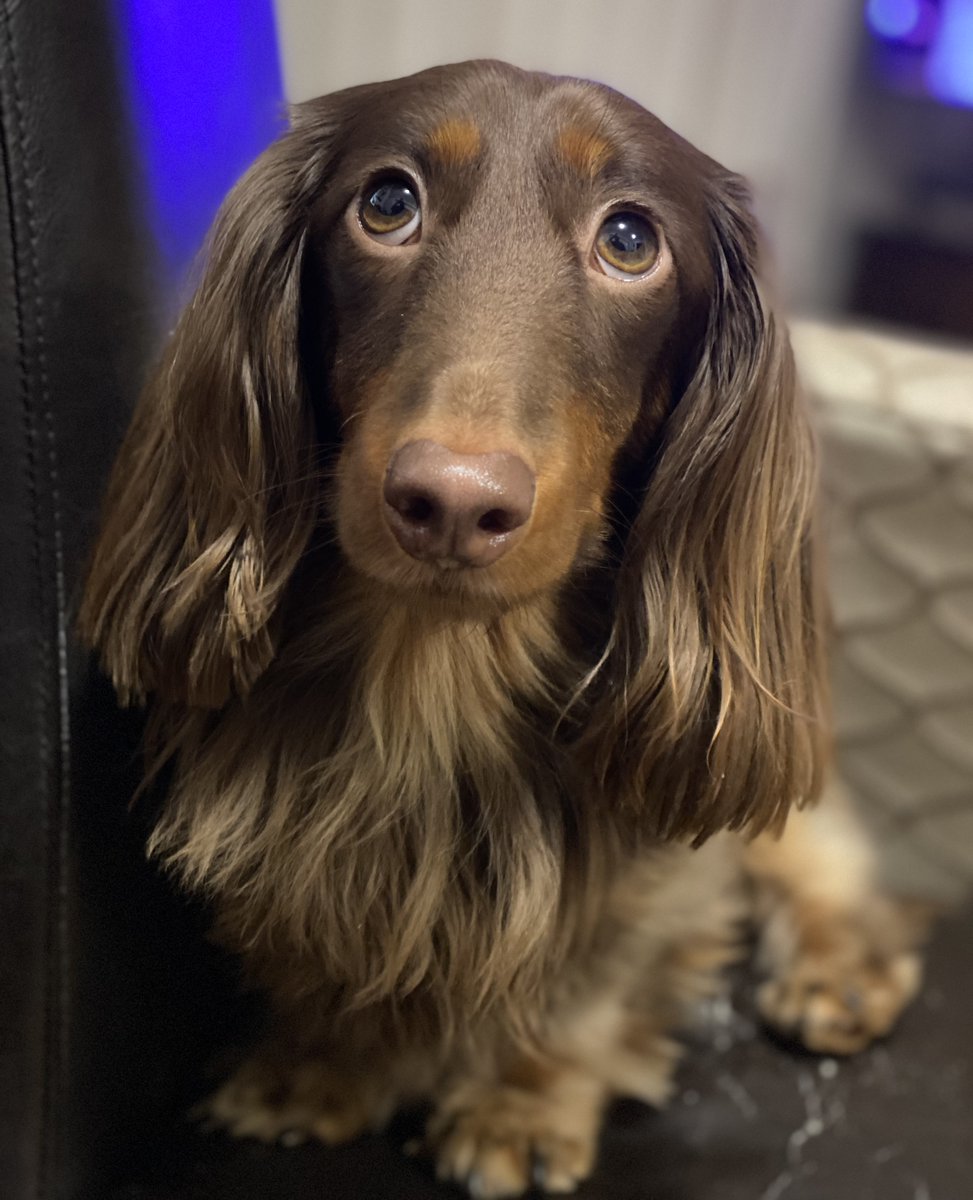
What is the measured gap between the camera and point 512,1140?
1.11 meters

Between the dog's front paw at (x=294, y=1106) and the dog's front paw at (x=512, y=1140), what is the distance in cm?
7

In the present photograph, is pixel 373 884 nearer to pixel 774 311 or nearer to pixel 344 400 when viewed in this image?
pixel 344 400

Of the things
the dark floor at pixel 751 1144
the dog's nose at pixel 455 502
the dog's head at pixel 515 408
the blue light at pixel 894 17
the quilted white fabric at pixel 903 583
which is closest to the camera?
the dog's nose at pixel 455 502

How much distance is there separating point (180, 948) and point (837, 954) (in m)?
0.73

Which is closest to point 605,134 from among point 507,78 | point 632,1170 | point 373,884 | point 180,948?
point 507,78

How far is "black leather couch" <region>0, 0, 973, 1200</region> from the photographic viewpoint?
86 cm

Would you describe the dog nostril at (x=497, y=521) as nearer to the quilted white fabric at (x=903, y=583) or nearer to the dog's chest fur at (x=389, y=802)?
the dog's chest fur at (x=389, y=802)

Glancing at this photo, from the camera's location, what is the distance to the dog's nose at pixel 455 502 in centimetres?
70

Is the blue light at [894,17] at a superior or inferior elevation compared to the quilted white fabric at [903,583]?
superior

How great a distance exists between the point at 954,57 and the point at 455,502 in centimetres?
245

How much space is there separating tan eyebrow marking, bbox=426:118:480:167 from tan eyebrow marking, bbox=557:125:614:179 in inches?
2.3

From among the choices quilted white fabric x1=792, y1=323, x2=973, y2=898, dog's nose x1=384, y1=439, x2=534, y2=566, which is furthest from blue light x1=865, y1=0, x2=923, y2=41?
dog's nose x1=384, y1=439, x2=534, y2=566

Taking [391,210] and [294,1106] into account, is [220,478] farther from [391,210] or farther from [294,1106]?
[294,1106]

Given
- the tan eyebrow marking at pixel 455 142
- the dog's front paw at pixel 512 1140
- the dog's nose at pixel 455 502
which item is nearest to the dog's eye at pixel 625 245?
the tan eyebrow marking at pixel 455 142
